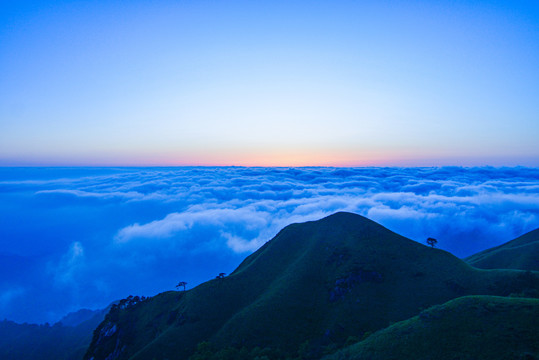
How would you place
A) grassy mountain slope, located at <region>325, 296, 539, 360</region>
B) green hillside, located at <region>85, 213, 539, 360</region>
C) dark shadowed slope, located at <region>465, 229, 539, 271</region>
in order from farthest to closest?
1. dark shadowed slope, located at <region>465, 229, 539, 271</region>
2. green hillside, located at <region>85, 213, 539, 360</region>
3. grassy mountain slope, located at <region>325, 296, 539, 360</region>

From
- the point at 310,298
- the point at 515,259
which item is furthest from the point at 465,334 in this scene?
the point at 515,259

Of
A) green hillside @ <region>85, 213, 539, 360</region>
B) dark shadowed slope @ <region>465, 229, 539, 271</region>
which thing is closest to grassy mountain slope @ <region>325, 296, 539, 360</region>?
green hillside @ <region>85, 213, 539, 360</region>

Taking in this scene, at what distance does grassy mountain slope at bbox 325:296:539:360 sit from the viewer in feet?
144

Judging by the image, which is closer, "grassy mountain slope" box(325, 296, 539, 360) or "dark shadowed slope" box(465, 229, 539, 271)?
"grassy mountain slope" box(325, 296, 539, 360)

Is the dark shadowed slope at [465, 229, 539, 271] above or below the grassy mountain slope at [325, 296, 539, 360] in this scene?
below

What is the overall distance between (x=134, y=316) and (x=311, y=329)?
7761 cm

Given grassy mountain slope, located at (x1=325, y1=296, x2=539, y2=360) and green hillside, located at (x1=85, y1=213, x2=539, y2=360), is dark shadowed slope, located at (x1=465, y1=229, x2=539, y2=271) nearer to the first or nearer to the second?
green hillside, located at (x1=85, y1=213, x2=539, y2=360)

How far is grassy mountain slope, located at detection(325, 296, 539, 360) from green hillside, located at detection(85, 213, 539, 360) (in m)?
20.6

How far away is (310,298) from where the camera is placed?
89750 mm

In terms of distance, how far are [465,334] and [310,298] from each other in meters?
48.5

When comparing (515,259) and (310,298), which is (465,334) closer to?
(310,298)

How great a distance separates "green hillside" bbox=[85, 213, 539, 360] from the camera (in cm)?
7706

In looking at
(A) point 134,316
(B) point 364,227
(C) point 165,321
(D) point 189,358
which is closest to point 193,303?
(C) point 165,321

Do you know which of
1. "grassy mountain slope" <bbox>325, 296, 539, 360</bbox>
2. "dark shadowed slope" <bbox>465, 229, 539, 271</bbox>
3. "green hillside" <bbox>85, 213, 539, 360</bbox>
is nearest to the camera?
"grassy mountain slope" <bbox>325, 296, 539, 360</bbox>
